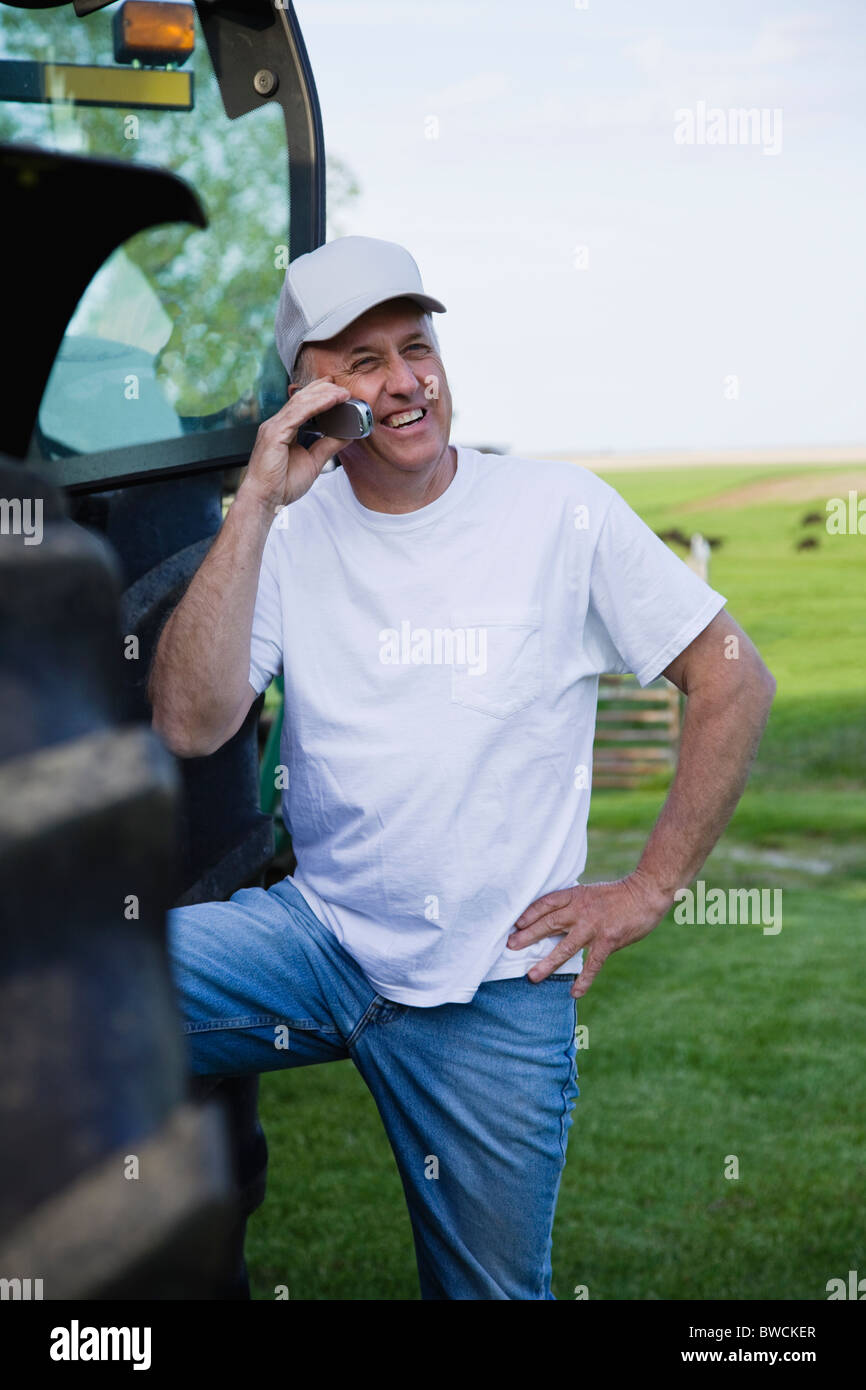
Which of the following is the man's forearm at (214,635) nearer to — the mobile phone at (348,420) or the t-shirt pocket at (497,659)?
the mobile phone at (348,420)

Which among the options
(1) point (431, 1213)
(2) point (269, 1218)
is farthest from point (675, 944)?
(1) point (431, 1213)

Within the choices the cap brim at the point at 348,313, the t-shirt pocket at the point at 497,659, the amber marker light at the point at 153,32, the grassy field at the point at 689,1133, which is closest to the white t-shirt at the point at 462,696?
the t-shirt pocket at the point at 497,659

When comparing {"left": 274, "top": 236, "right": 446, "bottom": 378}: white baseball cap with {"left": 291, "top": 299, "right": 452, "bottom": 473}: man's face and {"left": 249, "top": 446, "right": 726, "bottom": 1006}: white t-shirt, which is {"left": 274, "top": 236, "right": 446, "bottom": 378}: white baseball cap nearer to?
{"left": 291, "top": 299, "right": 452, "bottom": 473}: man's face

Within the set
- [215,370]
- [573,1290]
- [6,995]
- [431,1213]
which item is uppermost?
[215,370]

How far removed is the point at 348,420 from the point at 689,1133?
3.11 meters

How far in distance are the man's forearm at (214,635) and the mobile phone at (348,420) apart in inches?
7.2

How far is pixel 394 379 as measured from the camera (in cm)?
243

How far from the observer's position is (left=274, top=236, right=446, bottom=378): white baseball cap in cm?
239

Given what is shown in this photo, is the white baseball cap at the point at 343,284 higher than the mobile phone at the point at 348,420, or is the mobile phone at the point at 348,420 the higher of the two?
the white baseball cap at the point at 343,284

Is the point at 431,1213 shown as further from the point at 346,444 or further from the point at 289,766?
the point at 346,444

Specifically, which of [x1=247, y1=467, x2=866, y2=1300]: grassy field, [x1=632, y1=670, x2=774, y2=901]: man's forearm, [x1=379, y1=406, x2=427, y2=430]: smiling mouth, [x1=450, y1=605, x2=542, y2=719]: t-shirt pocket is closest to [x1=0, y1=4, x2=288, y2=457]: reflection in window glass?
[x1=379, y1=406, x2=427, y2=430]: smiling mouth

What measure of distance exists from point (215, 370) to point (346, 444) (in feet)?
1.08

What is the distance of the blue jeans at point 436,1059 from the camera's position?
233cm

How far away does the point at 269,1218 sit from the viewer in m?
3.98
